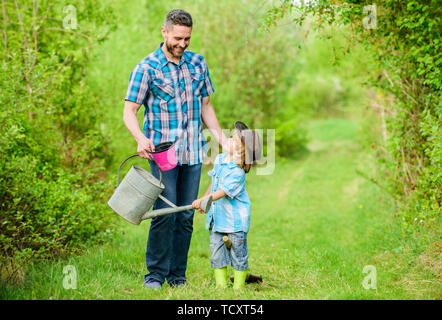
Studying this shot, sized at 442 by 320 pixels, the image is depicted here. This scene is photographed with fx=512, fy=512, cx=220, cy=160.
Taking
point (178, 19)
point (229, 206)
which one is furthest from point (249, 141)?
point (178, 19)

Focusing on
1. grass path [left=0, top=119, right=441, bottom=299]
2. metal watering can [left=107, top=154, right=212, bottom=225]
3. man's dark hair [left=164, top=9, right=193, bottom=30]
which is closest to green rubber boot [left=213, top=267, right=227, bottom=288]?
grass path [left=0, top=119, right=441, bottom=299]

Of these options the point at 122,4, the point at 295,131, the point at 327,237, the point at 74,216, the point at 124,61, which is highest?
the point at 122,4

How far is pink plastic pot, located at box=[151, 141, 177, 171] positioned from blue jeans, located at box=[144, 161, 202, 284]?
74 millimetres

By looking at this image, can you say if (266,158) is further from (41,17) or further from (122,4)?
(41,17)

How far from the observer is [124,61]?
Answer: 805cm

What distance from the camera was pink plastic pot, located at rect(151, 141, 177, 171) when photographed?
3906 millimetres

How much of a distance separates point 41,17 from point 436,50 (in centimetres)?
464

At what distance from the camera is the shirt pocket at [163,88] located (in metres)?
4.01

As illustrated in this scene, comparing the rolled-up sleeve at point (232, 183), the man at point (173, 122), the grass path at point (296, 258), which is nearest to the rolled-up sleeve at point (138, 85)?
the man at point (173, 122)

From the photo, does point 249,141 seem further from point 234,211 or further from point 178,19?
point 178,19

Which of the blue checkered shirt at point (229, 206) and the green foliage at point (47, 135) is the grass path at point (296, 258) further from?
the blue checkered shirt at point (229, 206)

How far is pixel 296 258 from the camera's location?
543 cm
